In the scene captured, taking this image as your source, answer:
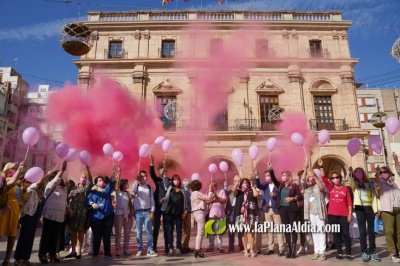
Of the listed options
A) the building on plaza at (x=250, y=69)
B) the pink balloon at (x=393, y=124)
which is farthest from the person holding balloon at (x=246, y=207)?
the building on plaza at (x=250, y=69)

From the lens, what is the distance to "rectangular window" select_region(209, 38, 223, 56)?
18.1 m

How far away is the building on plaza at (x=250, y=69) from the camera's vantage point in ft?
54.1

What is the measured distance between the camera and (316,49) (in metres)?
18.6

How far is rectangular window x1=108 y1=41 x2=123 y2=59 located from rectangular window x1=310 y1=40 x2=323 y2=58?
12.5 meters

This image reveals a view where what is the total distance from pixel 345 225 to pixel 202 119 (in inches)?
457

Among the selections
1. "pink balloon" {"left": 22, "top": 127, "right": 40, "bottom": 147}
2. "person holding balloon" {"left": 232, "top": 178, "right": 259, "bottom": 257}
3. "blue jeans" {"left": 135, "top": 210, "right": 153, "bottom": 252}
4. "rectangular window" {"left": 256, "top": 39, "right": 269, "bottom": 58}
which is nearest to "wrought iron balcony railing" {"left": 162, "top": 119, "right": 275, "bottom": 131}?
"rectangular window" {"left": 256, "top": 39, "right": 269, "bottom": 58}

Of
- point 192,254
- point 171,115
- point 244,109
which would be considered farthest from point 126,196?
point 244,109

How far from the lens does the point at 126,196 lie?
6.39m

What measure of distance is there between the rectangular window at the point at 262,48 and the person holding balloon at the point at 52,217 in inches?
609

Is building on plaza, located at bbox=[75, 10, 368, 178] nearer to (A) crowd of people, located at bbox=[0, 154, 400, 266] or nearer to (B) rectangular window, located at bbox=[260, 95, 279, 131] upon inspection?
(B) rectangular window, located at bbox=[260, 95, 279, 131]

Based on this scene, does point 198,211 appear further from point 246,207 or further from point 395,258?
point 395,258

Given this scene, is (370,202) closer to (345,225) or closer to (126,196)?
(345,225)

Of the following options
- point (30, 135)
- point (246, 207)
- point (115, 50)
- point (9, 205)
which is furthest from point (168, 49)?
point (9, 205)

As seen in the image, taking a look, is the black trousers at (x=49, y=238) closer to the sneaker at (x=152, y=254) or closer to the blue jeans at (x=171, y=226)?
the sneaker at (x=152, y=254)
